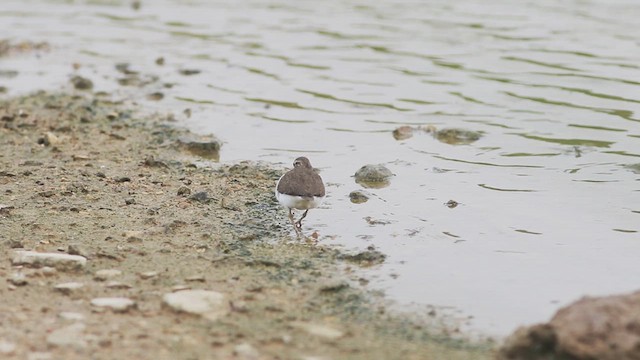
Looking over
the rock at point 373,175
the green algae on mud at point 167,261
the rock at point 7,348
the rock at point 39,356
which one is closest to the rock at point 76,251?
the green algae on mud at point 167,261

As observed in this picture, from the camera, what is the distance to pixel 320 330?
6613 mm

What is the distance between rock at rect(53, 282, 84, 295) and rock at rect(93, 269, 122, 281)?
0.24 m

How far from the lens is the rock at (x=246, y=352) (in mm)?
6121

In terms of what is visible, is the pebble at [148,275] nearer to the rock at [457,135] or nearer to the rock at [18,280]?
the rock at [18,280]

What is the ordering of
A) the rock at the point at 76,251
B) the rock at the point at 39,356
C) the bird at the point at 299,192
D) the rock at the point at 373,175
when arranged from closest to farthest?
the rock at the point at 39,356, the rock at the point at 76,251, the bird at the point at 299,192, the rock at the point at 373,175

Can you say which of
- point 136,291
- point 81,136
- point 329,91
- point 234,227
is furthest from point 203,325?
point 329,91

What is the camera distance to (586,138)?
41.7ft

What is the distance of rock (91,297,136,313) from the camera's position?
6.89 metres

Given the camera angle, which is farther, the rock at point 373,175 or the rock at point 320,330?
the rock at point 373,175

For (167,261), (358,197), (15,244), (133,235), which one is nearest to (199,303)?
(167,261)

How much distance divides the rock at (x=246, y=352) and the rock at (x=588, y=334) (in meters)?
1.56

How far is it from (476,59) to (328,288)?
1087cm

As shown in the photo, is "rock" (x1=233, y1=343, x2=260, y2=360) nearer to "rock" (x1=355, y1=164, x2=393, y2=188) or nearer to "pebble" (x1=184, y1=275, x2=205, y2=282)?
"pebble" (x1=184, y1=275, x2=205, y2=282)

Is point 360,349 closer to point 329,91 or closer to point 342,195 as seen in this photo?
point 342,195
